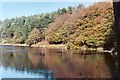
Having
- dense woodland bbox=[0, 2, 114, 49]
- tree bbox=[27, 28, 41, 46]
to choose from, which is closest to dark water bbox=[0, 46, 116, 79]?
dense woodland bbox=[0, 2, 114, 49]

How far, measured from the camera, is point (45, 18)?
43.2 metres

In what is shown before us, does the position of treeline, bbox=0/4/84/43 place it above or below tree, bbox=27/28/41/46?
above

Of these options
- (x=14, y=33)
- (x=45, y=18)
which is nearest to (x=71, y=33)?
(x=45, y=18)

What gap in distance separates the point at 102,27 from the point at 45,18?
66.7ft

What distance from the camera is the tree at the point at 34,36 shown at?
39.5 metres

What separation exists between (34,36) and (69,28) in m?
9.13

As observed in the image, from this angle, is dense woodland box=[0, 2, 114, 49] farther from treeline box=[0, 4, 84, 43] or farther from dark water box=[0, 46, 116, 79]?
dark water box=[0, 46, 116, 79]

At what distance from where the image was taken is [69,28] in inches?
1245

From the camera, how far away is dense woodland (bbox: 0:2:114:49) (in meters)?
24.3

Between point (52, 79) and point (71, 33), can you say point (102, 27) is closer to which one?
point (71, 33)

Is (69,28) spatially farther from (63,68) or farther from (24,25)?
(63,68)

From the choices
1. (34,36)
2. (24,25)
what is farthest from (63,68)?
(24,25)

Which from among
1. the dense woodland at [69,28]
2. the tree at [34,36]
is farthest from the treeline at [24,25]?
the tree at [34,36]

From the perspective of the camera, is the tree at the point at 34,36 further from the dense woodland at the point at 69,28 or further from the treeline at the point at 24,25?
the treeline at the point at 24,25
